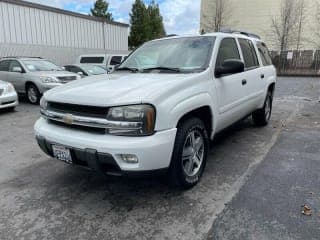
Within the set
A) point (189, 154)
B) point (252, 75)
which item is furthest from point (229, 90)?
point (189, 154)

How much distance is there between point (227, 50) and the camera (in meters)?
4.35

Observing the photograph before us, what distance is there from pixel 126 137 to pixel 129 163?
243 mm

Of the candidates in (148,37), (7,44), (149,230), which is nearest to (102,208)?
(149,230)

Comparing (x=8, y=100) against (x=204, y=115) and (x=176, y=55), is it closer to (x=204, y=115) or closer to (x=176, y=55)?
(x=176, y=55)

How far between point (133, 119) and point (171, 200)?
106 cm

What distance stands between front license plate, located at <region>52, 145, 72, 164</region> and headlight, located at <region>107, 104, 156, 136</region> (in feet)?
2.03

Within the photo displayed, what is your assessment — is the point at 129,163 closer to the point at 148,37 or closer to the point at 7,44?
the point at 7,44

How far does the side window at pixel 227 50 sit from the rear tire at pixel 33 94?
7.34 m

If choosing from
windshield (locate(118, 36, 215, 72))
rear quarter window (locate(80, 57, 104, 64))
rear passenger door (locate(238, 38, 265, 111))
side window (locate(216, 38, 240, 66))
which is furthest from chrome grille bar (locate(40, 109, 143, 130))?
rear quarter window (locate(80, 57, 104, 64))

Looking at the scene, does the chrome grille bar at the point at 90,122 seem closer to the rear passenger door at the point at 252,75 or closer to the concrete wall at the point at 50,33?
the rear passenger door at the point at 252,75

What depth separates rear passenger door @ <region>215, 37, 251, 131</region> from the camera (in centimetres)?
396

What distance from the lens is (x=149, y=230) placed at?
2672 millimetres

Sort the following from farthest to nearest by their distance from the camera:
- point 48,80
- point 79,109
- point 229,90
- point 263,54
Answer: point 48,80 < point 263,54 < point 229,90 < point 79,109

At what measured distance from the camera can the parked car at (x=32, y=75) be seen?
31.9 feet
